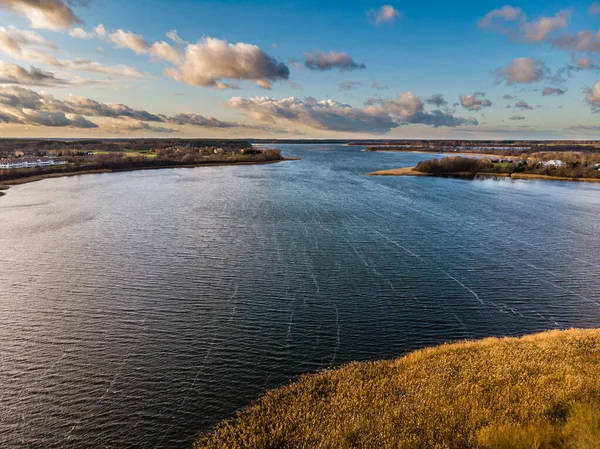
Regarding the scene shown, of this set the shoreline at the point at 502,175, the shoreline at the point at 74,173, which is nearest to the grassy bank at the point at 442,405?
the shoreline at the point at 74,173


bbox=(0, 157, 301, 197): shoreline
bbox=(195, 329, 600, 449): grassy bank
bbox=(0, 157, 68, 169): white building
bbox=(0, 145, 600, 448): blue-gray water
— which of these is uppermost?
bbox=(0, 157, 68, 169): white building

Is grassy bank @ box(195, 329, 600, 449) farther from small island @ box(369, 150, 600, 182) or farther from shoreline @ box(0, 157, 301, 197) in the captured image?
small island @ box(369, 150, 600, 182)

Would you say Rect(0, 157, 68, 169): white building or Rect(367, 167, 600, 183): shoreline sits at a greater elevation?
Rect(0, 157, 68, 169): white building

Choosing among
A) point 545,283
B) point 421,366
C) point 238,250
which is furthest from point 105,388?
point 545,283

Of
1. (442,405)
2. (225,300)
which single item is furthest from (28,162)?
(442,405)

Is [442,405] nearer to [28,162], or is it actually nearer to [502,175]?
[502,175]

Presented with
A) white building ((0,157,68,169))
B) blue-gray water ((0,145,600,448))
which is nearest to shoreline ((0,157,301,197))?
white building ((0,157,68,169))

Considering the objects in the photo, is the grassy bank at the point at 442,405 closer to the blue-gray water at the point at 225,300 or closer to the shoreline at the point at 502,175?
the blue-gray water at the point at 225,300
